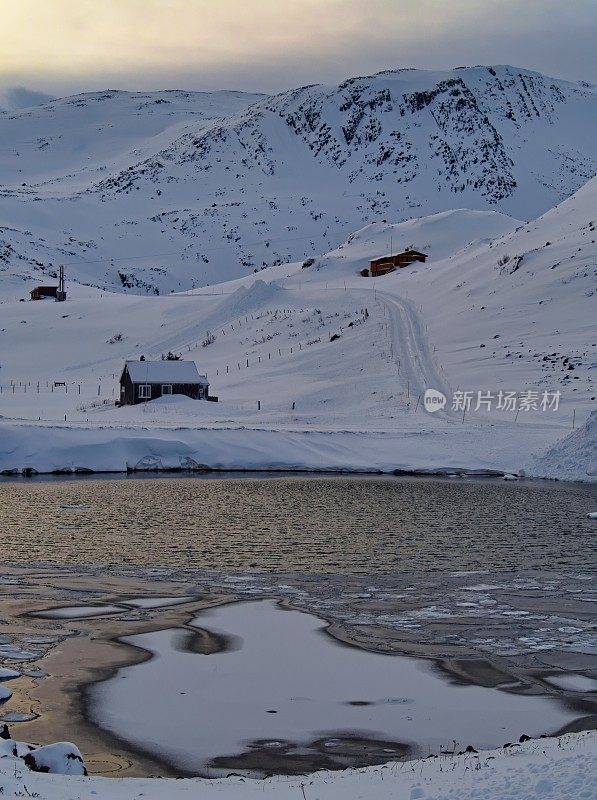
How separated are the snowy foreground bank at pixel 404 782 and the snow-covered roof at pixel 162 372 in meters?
63.8

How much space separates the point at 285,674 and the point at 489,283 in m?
83.8

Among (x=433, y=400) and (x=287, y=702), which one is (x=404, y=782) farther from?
(x=433, y=400)

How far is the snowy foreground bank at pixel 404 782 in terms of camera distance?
10.1 m

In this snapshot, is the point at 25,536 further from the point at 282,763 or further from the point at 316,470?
the point at 316,470

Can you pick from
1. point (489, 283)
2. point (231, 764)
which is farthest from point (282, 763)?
point (489, 283)

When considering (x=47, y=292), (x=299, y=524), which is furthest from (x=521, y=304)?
(x=299, y=524)

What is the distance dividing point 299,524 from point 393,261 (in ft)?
323

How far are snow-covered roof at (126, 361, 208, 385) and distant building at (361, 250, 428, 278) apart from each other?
56237 millimetres

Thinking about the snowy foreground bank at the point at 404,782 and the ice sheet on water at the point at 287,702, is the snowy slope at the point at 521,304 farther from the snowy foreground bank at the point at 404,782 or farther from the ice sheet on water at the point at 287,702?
the snowy foreground bank at the point at 404,782

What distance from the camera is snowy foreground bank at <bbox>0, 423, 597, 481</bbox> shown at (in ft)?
164

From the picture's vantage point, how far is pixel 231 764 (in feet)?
42.2

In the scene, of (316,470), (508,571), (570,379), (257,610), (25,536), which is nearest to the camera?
(257,610)

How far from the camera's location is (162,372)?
7600 cm

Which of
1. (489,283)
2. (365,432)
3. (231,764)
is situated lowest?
(231,764)
